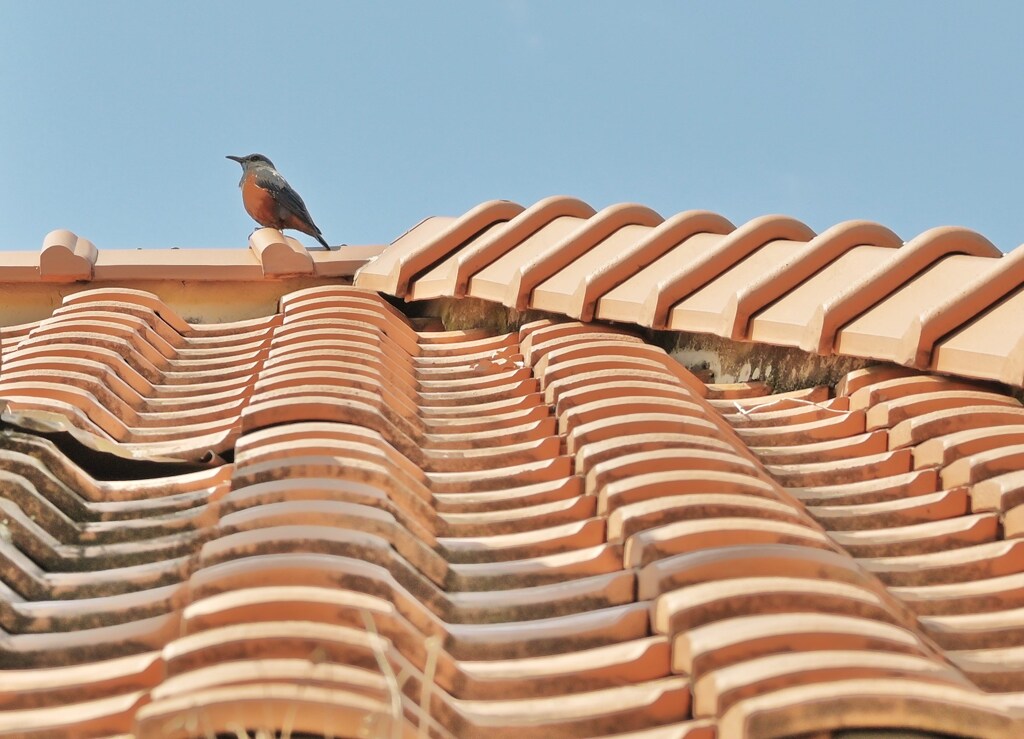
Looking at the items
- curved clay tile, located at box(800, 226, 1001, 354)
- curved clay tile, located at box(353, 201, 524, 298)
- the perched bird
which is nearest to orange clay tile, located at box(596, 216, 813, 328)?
curved clay tile, located at box(800, 226, 1001, 354)

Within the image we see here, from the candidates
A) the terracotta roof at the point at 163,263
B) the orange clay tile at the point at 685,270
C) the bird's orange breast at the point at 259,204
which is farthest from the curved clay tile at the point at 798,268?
the bird's orange breast at the point at 259,204

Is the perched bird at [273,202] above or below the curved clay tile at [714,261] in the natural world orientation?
above

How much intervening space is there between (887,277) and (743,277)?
1.71 feet

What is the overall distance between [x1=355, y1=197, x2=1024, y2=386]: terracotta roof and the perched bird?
137 inches

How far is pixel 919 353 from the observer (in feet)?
11.1

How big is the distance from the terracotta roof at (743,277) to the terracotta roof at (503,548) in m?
0.13

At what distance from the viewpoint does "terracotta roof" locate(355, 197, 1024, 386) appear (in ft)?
11.2

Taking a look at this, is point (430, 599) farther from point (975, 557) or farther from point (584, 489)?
point (975, 557)

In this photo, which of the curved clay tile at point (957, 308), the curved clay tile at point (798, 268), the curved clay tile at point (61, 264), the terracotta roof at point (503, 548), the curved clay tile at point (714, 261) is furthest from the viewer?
the curved clay tile at point (61, 264)

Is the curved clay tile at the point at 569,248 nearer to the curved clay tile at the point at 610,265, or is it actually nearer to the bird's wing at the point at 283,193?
the curved clay tile at the point at 610,265

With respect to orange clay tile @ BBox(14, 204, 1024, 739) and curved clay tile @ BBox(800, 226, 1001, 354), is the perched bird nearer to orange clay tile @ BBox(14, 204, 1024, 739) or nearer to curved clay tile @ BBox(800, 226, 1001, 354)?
orange clay tile @ BBox(14, 204, 1024, 739)

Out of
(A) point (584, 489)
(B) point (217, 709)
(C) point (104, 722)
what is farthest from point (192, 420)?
(B) point (217, 709)

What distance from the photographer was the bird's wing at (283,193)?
347 inches

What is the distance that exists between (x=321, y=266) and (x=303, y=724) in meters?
3.85
